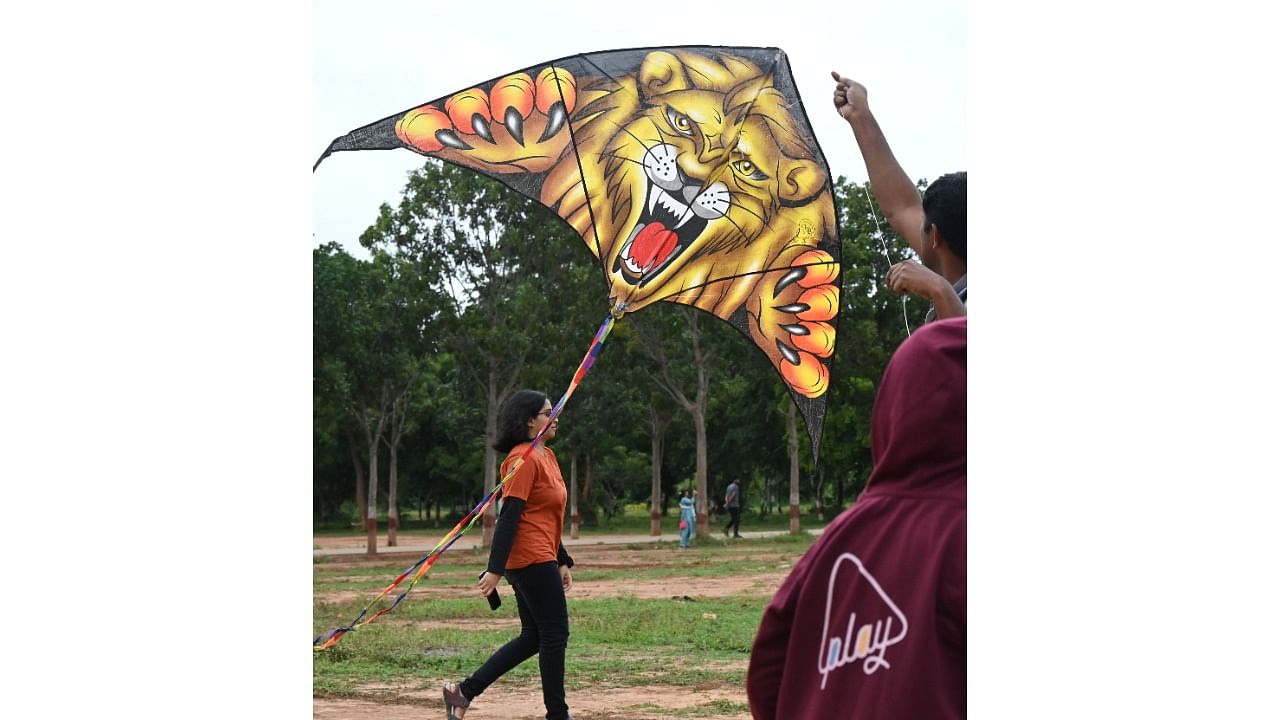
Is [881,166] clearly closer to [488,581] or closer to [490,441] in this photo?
[488,581]

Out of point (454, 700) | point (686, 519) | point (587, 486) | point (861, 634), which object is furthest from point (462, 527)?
point (587, 486)

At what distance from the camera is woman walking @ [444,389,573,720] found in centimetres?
559

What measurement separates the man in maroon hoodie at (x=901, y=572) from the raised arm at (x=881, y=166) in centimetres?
92

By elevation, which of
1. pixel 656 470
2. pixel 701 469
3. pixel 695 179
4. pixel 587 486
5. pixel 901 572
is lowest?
pixel 587 486

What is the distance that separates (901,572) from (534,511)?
4.21 meters

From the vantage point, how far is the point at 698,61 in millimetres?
4945

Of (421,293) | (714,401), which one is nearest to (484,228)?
(421,293)

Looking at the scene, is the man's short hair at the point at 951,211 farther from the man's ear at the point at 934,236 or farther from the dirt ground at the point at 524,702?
the dirt ground at the point at 524,702

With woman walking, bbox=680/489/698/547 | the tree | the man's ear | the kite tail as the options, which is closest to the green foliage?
the tree

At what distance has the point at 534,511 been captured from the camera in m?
5.65

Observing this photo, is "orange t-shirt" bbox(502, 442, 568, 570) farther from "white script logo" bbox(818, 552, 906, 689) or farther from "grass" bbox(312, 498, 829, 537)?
"grass" bbox(312, 498, 829, 537)

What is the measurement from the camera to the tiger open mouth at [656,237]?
205 inches

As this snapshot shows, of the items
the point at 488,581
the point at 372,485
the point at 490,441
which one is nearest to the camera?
the point at 488,581
